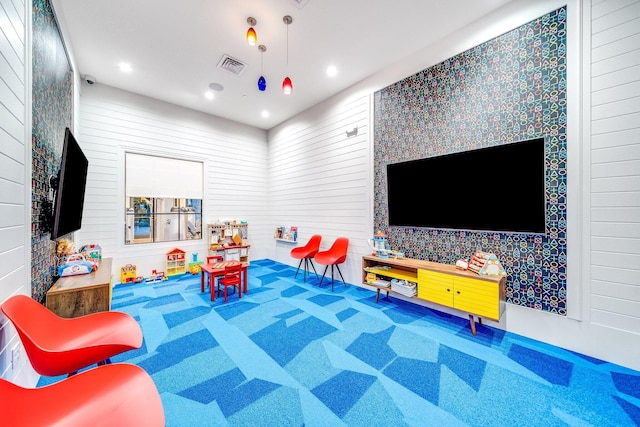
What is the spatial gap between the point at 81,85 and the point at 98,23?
1799 mm

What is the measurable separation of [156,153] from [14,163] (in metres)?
3.54

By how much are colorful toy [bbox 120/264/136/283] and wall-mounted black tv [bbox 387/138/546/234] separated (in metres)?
4.63

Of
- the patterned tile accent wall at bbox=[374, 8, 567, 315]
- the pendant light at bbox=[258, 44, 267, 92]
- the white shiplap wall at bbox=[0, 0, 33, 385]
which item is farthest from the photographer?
the pendant light at bbox=[258, 44, 267, 92]

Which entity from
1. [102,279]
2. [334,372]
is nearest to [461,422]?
[334,372]

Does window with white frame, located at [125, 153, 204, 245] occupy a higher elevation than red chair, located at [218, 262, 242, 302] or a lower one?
higher

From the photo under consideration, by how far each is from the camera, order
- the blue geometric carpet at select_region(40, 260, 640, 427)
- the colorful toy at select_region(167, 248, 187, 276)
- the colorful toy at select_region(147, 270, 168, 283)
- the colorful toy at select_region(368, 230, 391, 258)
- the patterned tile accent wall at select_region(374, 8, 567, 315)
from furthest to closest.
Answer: the colorful toy at select_region(167, 248, 187, 276)
the colorful toy at select_region(147, 270, 168, 283)
the colorful toy at select_region(368, 230, 391, 258)
the patterned tile accent wall at select_region(374, 8, 567, 315)
the blue geometric carpet at select_region(40, 260, 640, 427)

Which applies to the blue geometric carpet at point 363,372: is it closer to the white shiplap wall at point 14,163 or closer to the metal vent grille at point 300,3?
the white shiplap wall at point 14,163

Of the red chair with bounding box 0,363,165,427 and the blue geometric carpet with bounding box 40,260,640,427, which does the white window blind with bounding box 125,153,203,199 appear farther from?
the red chair with bounding box 0,363,165,427

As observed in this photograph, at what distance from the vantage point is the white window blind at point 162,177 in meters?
4.44

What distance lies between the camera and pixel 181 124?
16.3ft

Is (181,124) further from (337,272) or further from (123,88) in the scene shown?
(337,272)

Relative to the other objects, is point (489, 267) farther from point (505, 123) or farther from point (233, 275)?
point (233, 275)

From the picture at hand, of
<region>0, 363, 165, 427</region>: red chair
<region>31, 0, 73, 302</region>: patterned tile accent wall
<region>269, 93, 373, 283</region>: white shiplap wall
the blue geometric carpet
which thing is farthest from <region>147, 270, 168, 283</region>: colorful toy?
<region>0, 363, 165, 427</region>: red chair

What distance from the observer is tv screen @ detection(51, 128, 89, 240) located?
1899 millimetres
